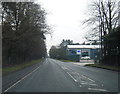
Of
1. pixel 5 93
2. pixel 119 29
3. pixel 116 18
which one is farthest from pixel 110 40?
pixel 5 93

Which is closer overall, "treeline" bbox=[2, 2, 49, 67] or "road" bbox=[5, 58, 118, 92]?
"road" bbox=[5, 58, 118, 92]

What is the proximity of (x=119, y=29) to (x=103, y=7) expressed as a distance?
36.8ft

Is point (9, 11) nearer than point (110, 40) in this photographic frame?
No

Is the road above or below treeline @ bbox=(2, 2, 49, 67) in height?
below

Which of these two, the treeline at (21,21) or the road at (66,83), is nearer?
the road at (66,83)

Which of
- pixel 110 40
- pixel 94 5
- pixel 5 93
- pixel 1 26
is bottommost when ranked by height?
pixel 5 93

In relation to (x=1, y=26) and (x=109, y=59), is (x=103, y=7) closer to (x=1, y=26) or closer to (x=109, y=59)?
(x=109, y=59)

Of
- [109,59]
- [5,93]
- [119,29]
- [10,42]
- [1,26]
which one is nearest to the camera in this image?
[5,93]

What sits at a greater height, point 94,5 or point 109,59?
point 94,5

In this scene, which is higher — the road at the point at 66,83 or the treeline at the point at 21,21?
the treeline at the point at 21,21

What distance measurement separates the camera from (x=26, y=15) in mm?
39219

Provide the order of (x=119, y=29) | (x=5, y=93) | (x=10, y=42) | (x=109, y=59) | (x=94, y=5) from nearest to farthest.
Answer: (x=5, y=93) < (x=119, y=29) < (x=10, y=42) < (x=109, y=59) < (x=94, y=5)

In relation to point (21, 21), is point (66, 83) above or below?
below

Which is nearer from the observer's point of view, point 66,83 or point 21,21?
point 66,83
